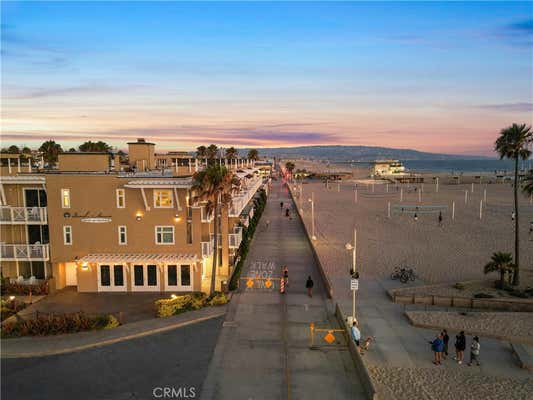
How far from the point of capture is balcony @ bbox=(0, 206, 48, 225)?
87.0ft

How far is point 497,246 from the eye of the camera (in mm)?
37625

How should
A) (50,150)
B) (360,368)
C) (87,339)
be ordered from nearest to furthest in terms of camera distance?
(360,368), (87,339), (50,150)

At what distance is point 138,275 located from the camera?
26.1 meters

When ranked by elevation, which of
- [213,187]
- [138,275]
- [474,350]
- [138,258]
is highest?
[213,187]

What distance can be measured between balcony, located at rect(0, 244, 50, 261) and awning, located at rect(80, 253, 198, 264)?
9.23ft

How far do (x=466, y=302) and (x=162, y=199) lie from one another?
1855 cm

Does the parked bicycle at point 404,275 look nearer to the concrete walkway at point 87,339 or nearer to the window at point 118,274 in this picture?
the concrete walkway at point 87,339

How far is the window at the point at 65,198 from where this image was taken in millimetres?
25984

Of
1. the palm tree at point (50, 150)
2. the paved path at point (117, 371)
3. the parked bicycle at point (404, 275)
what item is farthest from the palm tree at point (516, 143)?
the palm tree at point (50, 150)

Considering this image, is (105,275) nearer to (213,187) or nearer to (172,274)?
(172,274)

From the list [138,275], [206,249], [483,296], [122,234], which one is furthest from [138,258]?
[483,296]

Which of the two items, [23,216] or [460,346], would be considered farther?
[23,216]

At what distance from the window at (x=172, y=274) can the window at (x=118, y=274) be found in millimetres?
2905

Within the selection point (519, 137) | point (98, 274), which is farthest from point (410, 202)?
point (98, 274)
